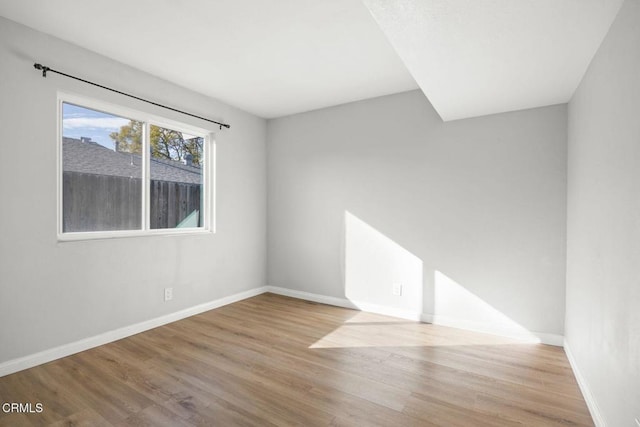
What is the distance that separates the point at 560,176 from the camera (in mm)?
2807

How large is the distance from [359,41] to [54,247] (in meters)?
2.89

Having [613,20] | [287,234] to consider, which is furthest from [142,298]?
[613,20]

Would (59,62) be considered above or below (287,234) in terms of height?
above

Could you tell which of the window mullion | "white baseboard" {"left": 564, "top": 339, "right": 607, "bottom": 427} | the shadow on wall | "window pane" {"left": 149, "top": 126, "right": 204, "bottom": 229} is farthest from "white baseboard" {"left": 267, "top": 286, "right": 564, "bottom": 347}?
the window mullion

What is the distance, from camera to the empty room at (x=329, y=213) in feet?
5.85

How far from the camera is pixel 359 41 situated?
2.49m

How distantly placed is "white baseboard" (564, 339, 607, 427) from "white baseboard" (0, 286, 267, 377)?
3.47 metres

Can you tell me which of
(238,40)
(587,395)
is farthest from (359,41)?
(587,395)

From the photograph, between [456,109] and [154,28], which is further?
[456,109]

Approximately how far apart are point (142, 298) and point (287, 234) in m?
1.94

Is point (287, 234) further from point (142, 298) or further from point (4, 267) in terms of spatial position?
point (4, 267)

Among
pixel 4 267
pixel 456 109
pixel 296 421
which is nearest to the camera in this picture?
pixel 296 421

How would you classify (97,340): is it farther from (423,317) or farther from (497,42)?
(497,42)

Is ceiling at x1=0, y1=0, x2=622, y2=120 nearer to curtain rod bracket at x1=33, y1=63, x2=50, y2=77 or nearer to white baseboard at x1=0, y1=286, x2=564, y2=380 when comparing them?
curtain rod bracket at x1=33, y1=63, x2=50, y2=77
